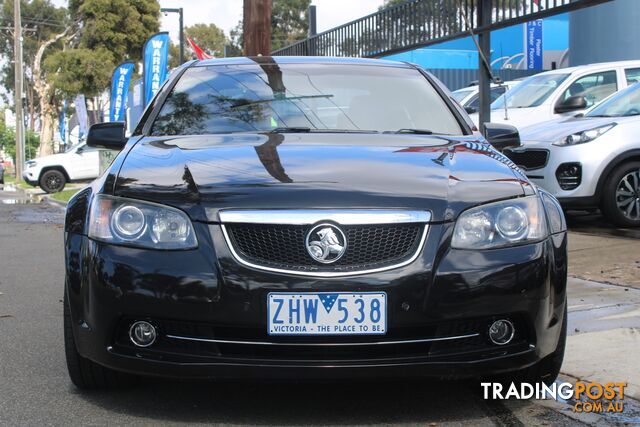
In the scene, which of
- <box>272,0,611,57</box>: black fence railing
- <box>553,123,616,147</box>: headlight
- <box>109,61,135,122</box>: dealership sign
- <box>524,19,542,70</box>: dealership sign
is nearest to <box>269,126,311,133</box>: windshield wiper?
<box>272,0,611,57</box>: black fence railing

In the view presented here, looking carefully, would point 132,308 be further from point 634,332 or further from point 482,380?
point 634,332

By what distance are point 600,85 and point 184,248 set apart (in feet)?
32.1

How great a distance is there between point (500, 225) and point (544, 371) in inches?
28.8

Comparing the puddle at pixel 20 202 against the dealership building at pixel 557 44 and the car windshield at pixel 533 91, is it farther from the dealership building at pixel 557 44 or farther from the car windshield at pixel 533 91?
the car windshield at pixel 533 91

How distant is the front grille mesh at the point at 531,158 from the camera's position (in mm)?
9066

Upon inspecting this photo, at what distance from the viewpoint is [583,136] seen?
889cm

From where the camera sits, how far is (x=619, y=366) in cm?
405

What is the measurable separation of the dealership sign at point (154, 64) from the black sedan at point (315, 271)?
13.6 m

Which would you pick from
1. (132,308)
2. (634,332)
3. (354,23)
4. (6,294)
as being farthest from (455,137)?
(354,23)

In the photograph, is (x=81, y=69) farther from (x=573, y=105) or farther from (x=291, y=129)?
(x=291, y=129)

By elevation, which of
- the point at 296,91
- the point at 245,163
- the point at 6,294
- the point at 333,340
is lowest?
the point at 6,294

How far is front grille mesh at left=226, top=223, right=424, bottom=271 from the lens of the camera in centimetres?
308

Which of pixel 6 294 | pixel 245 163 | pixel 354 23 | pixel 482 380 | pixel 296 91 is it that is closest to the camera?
pixel 245 163

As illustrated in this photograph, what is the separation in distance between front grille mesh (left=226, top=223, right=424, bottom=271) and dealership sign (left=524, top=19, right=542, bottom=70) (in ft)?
84.5
